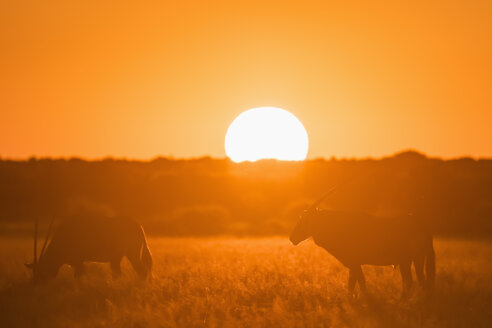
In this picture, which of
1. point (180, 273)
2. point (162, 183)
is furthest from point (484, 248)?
point (162, 183)

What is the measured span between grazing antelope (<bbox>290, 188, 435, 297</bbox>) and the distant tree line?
19494mm

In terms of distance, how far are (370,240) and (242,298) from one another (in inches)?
110

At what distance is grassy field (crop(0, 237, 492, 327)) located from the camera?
444 inches

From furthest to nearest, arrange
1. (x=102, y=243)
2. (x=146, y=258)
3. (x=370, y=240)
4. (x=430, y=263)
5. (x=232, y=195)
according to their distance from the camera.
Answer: (x=232, y=195) → (x=146, y=258) → (x=102, y=243) → (x=430, y=263) → (x=370, y=240)

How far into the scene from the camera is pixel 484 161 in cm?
7644

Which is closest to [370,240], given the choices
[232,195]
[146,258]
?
[146,258]

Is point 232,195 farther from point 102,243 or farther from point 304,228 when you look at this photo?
point 304,228

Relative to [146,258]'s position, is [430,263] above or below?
above

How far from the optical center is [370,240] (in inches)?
528

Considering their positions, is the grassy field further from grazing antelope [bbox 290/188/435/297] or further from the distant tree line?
the distant tree line

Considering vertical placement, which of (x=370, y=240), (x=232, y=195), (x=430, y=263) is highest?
(x=370, y=240)

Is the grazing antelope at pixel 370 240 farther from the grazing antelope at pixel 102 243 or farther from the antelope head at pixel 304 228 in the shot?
the grazing antelope at pixel 102 243

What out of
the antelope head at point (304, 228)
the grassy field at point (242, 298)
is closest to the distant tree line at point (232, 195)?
the grassy field at point (242, 298)

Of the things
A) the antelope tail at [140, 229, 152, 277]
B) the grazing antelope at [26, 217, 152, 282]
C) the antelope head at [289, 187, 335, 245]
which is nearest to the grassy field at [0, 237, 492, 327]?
the antelope tail at [140, 229, 152, 277]
